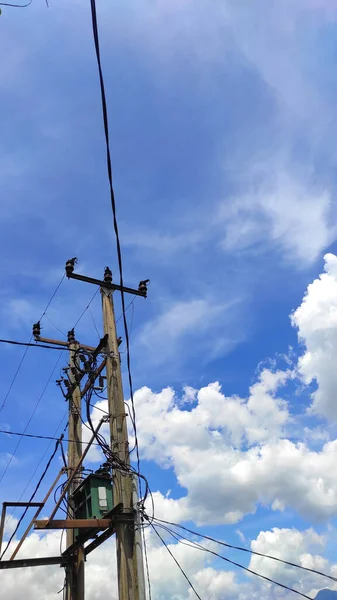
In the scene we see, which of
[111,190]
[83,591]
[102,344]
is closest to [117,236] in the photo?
[111,190]

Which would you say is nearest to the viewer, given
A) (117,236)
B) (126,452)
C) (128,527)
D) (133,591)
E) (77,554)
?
(117,236)

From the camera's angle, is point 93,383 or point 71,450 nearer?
point 93,383

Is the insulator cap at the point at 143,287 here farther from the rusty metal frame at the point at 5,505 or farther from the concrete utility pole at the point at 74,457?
the rusty metal frame at the point at 5,505

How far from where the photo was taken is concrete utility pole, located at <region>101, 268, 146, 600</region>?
8.21 meters

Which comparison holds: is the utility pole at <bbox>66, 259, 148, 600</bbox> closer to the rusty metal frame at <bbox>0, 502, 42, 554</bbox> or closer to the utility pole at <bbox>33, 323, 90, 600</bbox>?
the utility pole at <bbox>33, 323, 90, 600</bbox>

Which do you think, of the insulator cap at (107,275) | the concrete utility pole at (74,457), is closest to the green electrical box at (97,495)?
the concrete utility pole at (74,457)

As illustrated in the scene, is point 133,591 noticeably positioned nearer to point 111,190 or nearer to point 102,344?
point 102,344

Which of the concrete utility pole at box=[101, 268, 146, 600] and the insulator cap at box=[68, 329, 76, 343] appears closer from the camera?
the concrete utility pole at box=[101, 268, 146, 600]

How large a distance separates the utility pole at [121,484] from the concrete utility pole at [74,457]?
1.42 m

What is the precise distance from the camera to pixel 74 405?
14.3 meters

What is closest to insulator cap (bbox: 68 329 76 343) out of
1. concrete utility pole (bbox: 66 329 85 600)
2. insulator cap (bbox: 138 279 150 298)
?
concrete utility pole (bbox: 66 329 85 600)

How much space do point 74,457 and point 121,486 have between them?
15.7ft

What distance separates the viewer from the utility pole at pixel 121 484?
8.23 meters

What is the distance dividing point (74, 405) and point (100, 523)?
18.0 feet
